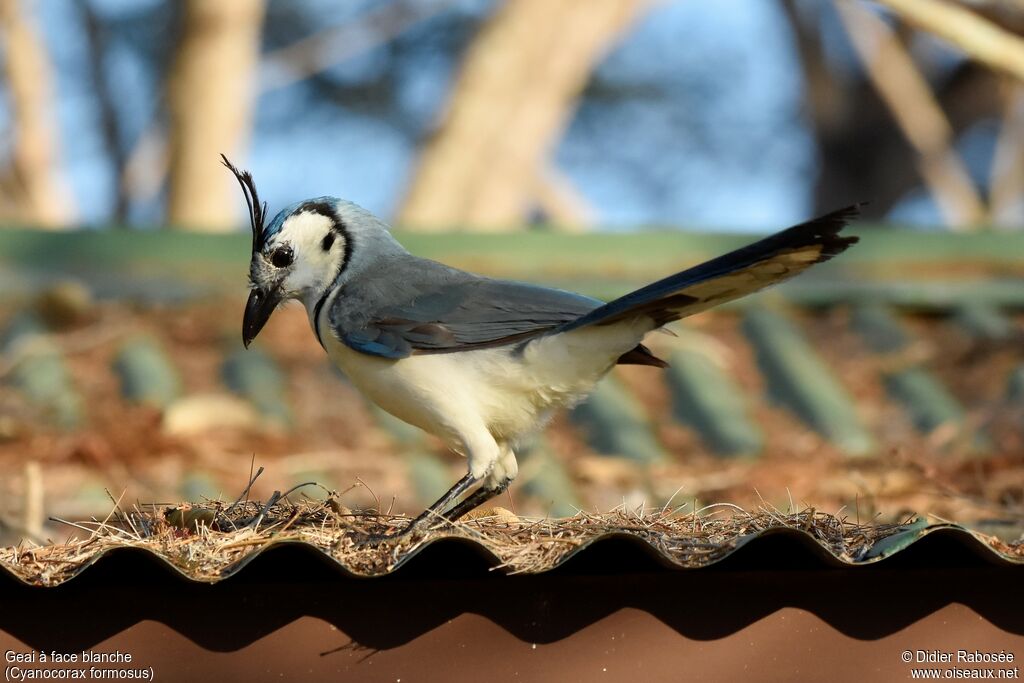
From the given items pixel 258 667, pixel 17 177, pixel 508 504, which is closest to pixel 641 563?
pixel 258 667

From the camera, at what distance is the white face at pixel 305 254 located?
145 inches

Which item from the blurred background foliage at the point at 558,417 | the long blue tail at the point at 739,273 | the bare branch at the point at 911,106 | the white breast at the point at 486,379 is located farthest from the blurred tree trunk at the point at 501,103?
the long blue tail at the point at 739,273

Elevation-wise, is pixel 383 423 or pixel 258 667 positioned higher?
pixel 258 667

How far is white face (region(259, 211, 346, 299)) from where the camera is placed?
3.67m

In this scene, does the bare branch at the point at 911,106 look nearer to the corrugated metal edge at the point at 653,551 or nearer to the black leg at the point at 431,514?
the black leg at the point at 431,514

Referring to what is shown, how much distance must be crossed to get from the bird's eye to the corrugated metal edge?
4.54 ft

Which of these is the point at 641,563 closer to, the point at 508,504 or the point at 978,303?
the point at 508,504

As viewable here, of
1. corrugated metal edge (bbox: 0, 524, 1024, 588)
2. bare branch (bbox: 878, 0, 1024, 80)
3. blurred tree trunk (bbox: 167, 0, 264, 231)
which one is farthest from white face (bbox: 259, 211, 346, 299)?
blurred tree trunk (bbox: 167, 0, 264, 231)

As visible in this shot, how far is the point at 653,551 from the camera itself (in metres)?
2.42

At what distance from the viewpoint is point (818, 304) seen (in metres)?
6.53

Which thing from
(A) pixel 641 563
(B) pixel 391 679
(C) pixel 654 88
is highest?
(A) pixel 641 563

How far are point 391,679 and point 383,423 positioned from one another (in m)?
3.02

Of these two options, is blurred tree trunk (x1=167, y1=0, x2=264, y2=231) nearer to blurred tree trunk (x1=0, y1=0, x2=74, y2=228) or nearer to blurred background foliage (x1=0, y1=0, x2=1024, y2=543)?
blurred background foliage (x1=0, y1=0, x2=1024, y2=543)

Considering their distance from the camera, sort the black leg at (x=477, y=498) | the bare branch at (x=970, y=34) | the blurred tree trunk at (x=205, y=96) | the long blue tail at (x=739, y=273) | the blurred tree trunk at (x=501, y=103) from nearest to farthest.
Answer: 1. the long blue tail at (x=739, y=273)
2. the black leg at (x=477, y=498)
3. the bare branch at (x=970, y=34)
4. the blurred tree trunk at (x=205, y=96)
5. the blurred tree trunk at (x=501, y=103)
